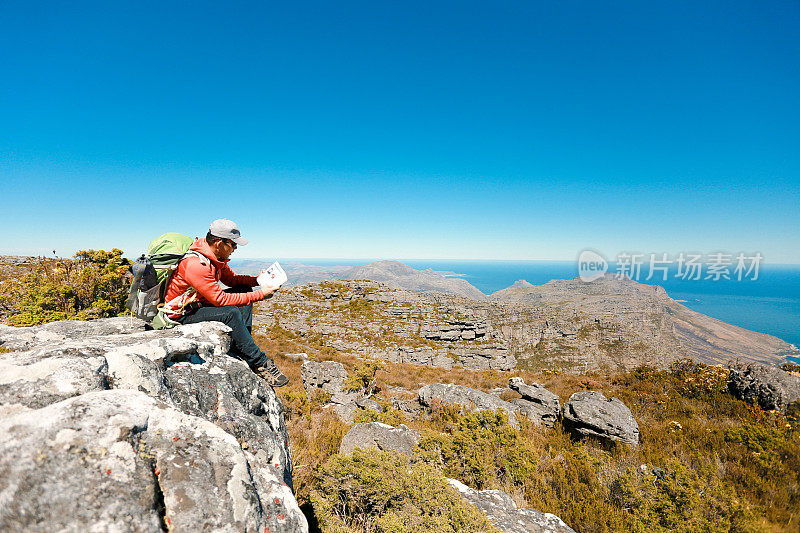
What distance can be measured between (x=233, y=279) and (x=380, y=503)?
4257 mm

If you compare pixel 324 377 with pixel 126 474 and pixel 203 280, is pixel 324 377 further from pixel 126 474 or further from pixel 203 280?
pixel 126 474

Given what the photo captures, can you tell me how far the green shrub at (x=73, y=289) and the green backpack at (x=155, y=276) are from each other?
6.26 meters

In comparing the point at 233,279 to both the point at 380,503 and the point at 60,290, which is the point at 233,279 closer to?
the point at 380,503

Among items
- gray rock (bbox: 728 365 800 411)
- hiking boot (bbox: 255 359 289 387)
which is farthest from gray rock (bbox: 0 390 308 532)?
gray rock (bbox: 728 365 800 411)

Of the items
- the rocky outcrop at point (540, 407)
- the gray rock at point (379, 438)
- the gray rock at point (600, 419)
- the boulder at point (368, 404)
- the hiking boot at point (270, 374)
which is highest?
the hiking boot at point (270, 374)

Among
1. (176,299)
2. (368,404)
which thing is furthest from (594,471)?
(176,299)


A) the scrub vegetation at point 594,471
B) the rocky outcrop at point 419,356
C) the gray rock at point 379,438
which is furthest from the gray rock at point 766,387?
the rocky outcrop at point 419,356

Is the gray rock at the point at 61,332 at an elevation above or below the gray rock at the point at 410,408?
above

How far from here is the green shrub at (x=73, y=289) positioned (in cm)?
790

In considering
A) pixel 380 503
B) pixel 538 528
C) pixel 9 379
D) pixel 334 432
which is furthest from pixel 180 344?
pixel 538 528

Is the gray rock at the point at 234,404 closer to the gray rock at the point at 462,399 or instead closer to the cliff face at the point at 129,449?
the cliff face at the point at 129,449

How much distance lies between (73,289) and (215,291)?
319 inches

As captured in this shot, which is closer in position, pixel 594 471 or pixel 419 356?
pixel 594 471

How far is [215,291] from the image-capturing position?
13.8ft
